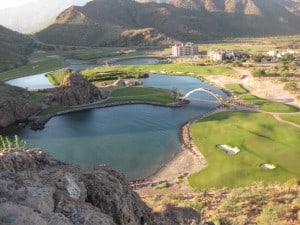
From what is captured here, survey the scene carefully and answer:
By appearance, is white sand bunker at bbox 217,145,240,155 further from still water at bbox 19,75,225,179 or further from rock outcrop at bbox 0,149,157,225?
rock outcrop at bbox 0,149,157,225

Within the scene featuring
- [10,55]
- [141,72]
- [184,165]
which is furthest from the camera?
[10,55]

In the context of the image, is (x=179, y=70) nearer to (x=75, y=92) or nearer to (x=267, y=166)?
(x=75, y=92)

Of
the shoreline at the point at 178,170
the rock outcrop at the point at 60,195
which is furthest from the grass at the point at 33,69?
the rock outcrop at the point at 60,195

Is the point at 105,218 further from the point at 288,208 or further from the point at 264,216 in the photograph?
the point at 288,208

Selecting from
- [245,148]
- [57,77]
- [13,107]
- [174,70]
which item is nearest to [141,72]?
[174,70]

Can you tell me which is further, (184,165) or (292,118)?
(292,118)

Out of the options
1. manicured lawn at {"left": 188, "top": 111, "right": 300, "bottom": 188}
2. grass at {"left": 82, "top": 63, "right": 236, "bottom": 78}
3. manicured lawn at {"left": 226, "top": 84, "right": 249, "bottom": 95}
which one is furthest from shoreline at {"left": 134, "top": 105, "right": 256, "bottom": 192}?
grass at {"left": 82, "top": 63, "right": 236, "bottom": 78}

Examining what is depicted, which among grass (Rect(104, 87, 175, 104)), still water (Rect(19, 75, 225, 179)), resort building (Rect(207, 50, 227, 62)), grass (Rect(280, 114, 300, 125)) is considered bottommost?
still water (Rect(19, 75, 225, 179))
